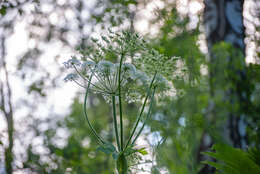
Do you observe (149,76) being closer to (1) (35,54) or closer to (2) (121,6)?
(2) (121,6)

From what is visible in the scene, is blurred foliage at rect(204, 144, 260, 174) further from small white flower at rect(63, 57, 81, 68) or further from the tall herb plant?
small white flower at rect(63, 57, 81, 68)

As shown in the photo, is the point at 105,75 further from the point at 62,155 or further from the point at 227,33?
the point at 227,33

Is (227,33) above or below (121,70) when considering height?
above

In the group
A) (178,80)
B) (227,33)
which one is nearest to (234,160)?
(178,80)

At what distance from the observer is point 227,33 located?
4645 mm

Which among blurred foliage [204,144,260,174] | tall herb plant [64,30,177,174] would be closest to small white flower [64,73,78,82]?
tall herb plant [64,30,177,174]

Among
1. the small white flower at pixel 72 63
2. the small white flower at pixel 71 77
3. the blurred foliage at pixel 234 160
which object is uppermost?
the small white flower at pixel 72 63

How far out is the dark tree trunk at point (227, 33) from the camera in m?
4.16

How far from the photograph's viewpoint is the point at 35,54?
6.47 metres

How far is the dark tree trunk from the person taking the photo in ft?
13.6

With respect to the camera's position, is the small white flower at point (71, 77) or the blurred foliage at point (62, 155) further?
the blurred foliage at point (62, 155)

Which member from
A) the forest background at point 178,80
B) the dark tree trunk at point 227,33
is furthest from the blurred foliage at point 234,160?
the dark tree trunk at point 227,33

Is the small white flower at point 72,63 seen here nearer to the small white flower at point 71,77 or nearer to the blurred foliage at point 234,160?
A: the small white flower at point 71,77

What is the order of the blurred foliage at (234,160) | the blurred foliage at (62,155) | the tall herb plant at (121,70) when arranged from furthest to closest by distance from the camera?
the blurred foliage at (62,155) < the blurred foliage at (234,160) < the tall herb plant at (121,70)
